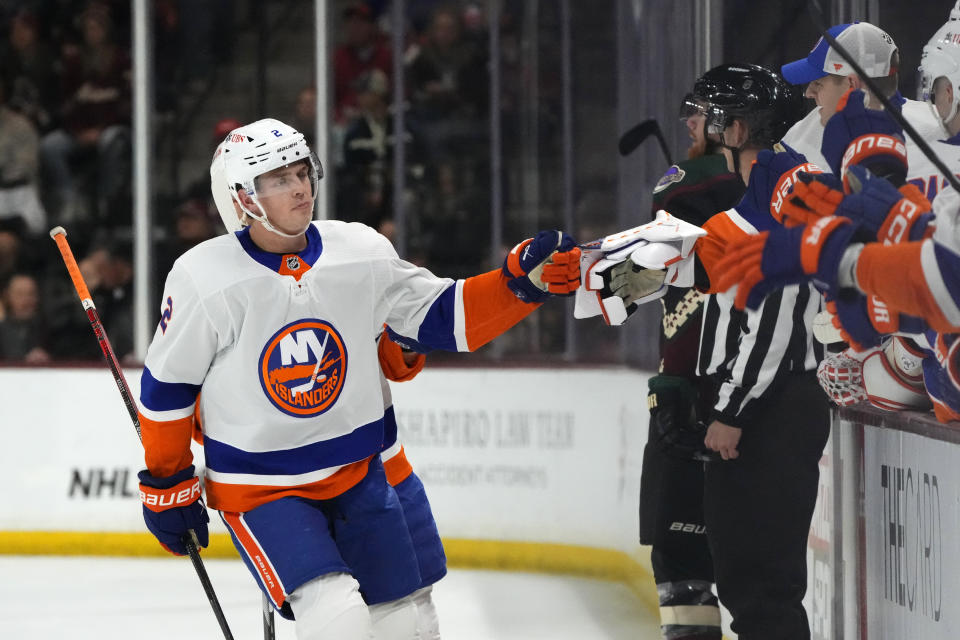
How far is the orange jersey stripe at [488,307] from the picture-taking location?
2.21 meters

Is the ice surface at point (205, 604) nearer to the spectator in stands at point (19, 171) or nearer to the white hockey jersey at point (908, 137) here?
the white hockey jersey at point (908, 137)

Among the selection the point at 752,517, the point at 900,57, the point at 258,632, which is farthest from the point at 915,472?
the point at 258,632

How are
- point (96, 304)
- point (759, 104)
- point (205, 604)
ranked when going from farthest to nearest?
point (96, 304)
point (205, 604)
point (759, 104)

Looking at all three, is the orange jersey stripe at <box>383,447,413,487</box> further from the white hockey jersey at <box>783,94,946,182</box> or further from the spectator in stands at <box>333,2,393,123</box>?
the spectator in stands at <box>333,2,393,123</box>

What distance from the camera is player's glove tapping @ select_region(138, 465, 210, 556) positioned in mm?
2182

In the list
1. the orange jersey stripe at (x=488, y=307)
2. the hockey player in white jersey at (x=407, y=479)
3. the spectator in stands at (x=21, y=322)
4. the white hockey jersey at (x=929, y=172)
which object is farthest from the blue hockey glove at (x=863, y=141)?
the spectator in stands at (x=21, y=322)

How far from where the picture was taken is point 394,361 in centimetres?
236

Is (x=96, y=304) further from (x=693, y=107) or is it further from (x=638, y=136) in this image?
(x=693, y=107)

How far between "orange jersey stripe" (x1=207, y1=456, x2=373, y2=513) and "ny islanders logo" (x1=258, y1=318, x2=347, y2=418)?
126 mm

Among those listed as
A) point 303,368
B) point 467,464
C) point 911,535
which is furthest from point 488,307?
point 467,464

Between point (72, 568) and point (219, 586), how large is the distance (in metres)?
0.67

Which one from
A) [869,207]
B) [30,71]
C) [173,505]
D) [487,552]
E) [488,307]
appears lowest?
[487,552]

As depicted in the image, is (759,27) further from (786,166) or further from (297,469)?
(297,469)

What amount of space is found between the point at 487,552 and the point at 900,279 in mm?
3269
